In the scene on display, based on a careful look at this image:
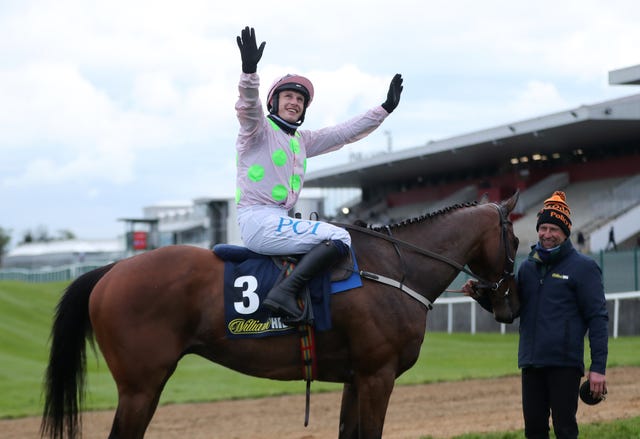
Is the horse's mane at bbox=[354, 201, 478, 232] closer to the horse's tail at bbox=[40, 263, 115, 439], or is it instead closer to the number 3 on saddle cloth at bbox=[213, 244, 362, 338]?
the number 3 on saddle cloth at bbox=[213, 244, 362, 338]

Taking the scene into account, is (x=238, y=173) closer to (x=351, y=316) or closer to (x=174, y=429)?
(x=351, y=316)

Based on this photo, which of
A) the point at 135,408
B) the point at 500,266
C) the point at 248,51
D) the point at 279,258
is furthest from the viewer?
A: the point at 500,266

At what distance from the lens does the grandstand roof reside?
26.5m

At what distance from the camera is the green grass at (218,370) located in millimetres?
12023

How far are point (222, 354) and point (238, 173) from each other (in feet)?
3.43

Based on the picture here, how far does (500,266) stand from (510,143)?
25.5 m

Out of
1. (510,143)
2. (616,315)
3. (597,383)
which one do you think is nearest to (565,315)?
(597,383)

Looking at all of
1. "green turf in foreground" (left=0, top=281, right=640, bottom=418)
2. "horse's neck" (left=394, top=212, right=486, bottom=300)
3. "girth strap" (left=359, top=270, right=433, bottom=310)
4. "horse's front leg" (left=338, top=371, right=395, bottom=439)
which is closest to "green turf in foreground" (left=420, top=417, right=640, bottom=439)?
"horse's neck" (left=394, top=212, right=486, bottom=300)

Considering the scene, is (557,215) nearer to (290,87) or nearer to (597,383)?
(597,383)

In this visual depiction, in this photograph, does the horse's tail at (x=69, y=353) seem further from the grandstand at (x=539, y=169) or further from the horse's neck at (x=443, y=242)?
the grandstand at (x=539, y=169)

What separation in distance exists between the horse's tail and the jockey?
1.00m

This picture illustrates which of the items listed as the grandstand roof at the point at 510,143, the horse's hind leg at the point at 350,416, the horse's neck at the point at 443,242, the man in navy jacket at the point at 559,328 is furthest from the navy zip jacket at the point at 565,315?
the grandstand roof at the point at 510,143

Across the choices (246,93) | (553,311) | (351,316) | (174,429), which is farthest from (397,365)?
(174,429)

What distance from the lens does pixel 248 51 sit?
488cm
